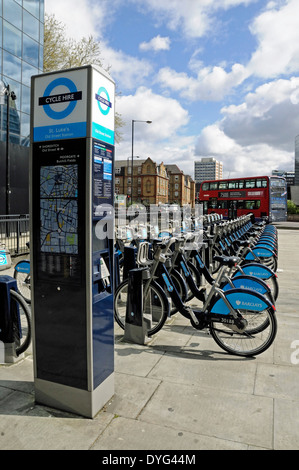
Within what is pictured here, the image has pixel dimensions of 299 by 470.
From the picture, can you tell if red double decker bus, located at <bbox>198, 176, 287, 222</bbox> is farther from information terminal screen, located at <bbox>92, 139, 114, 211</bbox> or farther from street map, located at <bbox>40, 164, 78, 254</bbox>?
street map, located at <bbox>40, 164, 78, 254</bbox>

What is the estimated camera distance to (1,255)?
6680 millimetres

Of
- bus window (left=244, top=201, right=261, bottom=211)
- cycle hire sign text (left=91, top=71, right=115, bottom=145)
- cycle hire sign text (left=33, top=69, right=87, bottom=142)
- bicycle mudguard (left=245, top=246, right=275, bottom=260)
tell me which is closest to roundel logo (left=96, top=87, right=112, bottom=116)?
cycle hire sign text (left=91, top=71, right=115, bottom=145)

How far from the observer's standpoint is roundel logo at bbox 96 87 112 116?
2.54 m

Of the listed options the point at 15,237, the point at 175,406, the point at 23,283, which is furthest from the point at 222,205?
the point at 175,406

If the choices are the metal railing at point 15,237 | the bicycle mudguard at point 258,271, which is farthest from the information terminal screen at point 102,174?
the metal railing at point 15,237

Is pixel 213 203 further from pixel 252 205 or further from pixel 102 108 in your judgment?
pixel 102 108

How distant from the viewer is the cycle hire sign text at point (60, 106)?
8.10 ft

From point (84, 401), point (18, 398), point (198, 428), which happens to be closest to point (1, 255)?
point (18, 398)

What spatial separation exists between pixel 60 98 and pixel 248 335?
2.93 m

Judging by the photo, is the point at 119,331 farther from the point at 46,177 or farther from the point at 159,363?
the point at 46,177

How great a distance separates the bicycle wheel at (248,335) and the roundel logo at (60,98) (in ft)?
8.44

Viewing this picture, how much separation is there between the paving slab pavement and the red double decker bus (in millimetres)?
19873

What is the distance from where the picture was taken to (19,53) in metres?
19.5

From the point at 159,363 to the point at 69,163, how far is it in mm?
2168
